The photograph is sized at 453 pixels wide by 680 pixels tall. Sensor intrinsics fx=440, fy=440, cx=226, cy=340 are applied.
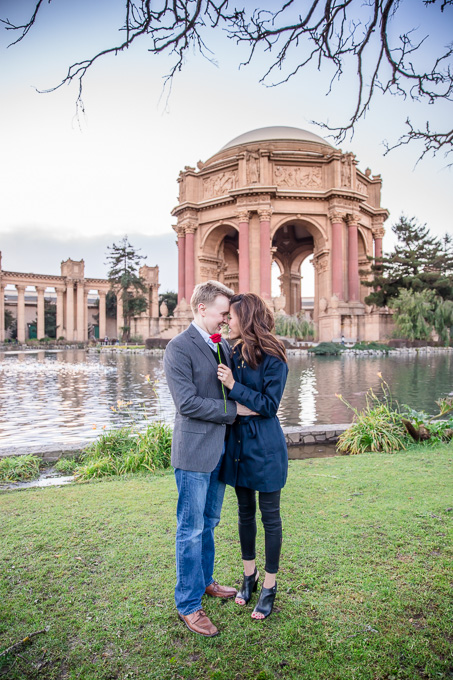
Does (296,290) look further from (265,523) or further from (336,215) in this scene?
(265,523)

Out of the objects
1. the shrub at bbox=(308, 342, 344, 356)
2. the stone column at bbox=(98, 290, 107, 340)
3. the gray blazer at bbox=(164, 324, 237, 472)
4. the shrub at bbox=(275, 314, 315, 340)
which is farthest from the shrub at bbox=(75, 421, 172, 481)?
the stone column at bbox=(98, 290, 107, 340)

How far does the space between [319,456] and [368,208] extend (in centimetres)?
4508

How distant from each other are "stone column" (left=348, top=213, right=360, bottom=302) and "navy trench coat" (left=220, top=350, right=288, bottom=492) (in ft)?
133

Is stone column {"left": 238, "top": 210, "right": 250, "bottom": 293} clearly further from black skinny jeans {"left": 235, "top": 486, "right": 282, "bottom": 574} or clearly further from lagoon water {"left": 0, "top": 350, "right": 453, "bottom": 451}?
black skinny jeans {"left": 235, "top": 486, "right": 282, "bottom": 574}

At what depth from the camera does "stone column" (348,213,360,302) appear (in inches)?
1645

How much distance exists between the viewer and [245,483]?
258cm

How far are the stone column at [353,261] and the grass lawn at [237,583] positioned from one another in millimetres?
39120

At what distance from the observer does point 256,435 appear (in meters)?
2.58

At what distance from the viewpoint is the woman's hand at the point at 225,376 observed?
8.25 feet

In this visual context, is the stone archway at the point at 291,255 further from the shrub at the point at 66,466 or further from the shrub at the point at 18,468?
the shrub at the point at 18,468

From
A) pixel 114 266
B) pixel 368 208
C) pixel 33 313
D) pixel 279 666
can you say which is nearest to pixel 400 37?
pixel 279 666

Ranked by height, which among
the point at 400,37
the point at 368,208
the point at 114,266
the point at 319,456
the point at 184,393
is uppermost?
the point at 368,208

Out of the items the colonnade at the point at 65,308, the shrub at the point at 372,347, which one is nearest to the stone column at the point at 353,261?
the shrub at the point at 372,347

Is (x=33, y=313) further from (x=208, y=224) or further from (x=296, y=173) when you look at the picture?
(x=296, y=173)
